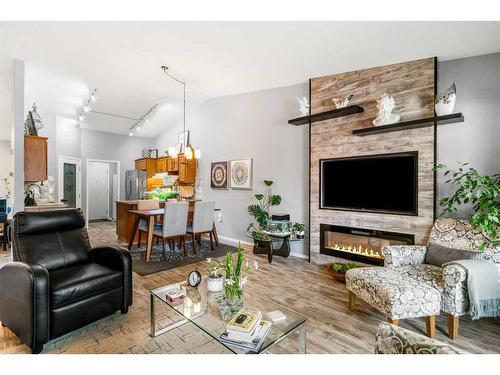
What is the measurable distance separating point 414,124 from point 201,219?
3.46m

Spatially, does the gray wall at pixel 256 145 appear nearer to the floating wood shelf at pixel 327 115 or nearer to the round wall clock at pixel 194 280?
the floating wood shelf at pixel 327 115

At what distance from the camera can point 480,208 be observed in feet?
7.73

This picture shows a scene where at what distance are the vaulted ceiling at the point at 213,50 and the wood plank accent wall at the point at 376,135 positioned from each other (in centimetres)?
19

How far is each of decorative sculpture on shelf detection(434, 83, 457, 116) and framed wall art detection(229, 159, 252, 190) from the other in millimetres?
3009

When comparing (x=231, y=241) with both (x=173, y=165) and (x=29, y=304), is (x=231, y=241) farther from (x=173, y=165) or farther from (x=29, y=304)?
(x=29, y=304)

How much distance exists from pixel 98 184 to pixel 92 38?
587cm

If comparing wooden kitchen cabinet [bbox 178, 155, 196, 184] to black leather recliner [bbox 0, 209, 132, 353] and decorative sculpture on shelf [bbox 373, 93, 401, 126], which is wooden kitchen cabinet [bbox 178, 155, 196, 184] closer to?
black leather recliner [bbox 0, 209, 132, 353]

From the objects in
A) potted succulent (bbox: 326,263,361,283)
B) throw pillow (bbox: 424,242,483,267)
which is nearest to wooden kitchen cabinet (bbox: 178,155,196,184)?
potted succulent (bbox: 326,263,361,283)

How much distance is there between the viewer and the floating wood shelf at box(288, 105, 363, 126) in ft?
11.3

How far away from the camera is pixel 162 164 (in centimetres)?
718

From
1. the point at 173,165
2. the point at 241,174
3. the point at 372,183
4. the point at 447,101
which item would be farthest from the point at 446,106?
the point at 173,165

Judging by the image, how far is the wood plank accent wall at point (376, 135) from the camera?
9.97 feet
